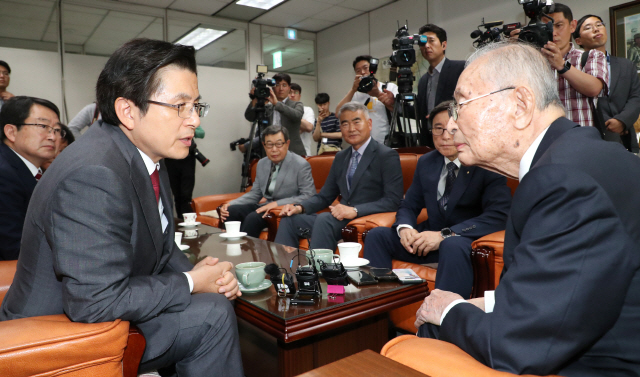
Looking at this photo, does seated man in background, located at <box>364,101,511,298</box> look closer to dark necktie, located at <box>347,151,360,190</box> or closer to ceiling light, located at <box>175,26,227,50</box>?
dark necktie, located at <box>347,151,360,190</box>

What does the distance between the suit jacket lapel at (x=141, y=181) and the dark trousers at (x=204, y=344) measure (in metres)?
0.22

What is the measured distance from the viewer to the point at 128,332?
95cm

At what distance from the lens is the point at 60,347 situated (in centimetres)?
84

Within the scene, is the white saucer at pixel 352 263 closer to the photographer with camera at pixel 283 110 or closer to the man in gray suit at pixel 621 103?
the man in gray suit at pixel 621 103

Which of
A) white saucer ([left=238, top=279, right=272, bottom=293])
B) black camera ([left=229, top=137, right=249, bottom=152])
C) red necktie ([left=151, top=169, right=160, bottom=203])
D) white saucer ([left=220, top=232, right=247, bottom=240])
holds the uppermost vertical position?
black camera ([left=229, top=137, right=249, bottom=152])

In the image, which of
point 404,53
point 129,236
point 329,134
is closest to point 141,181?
point 129,236

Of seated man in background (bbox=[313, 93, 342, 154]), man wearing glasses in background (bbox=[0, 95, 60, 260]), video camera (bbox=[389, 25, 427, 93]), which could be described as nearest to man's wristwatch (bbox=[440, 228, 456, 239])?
video camera (bbox=[389, 25, 427, 93])

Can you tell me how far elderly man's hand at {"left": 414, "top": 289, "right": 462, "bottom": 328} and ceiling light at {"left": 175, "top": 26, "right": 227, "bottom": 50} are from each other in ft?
19.9

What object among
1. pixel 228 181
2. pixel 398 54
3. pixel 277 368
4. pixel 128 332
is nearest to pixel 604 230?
pixel 128 332

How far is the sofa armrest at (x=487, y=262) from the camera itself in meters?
1.73

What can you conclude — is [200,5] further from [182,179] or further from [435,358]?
[435,358]

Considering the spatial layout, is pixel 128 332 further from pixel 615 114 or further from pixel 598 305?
pixel 615 114

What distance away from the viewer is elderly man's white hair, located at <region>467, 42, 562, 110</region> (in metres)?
0.91

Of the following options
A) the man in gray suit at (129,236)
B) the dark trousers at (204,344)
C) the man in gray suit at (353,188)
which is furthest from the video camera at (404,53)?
the dark trousers at (204,344)
